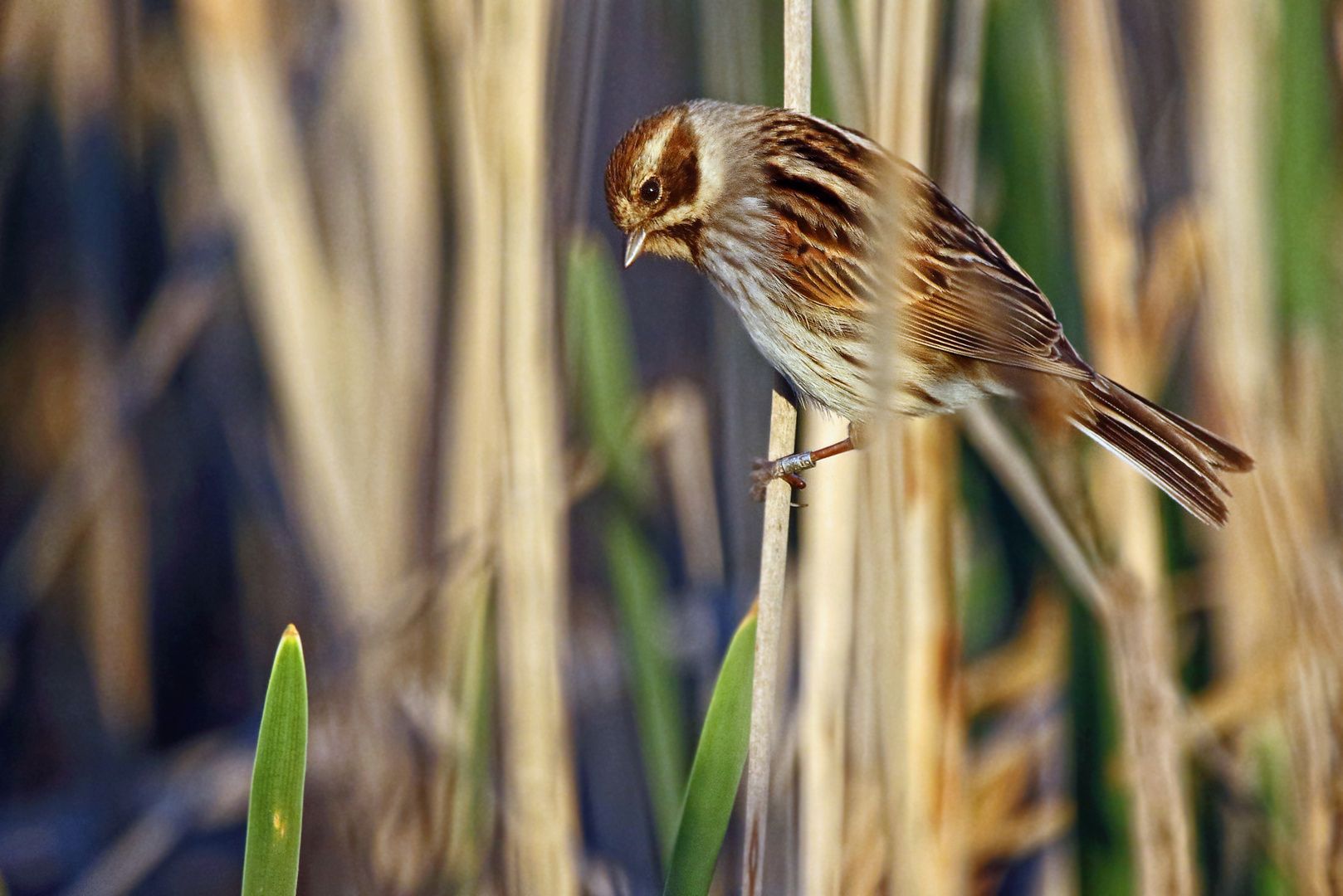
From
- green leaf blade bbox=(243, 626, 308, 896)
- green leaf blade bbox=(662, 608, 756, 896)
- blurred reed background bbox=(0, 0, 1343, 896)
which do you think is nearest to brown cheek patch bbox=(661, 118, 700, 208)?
blurred reed background bbox=(0, 0, 1343, 896)

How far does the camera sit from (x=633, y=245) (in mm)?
1863

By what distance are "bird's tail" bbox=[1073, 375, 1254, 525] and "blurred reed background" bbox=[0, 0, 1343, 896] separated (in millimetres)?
73

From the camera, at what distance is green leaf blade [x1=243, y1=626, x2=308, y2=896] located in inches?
39.6

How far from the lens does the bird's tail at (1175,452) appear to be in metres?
1.62

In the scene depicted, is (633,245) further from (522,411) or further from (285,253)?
(285,253)

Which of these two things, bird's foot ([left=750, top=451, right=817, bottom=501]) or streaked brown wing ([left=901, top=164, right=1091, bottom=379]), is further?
streaked brown wing ([left=901, top=164, right=1091, bottom=379])

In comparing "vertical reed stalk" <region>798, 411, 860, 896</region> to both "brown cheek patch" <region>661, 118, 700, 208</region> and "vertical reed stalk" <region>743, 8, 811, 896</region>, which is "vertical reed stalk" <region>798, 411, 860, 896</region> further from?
"brown cheek patch" <region>661, 118, 700, 208</region>

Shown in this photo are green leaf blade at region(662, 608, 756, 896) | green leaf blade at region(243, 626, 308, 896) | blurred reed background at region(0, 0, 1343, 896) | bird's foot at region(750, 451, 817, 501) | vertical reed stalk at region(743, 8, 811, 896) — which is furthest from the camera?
blurred reed background at region(0, 0, 1343, 896)

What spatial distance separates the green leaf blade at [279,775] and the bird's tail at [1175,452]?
1.12 m

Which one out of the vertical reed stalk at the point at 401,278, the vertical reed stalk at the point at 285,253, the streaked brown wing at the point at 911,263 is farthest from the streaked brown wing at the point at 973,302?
the vertical reed stalk at the point at 285,253

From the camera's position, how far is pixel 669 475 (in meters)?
2.47

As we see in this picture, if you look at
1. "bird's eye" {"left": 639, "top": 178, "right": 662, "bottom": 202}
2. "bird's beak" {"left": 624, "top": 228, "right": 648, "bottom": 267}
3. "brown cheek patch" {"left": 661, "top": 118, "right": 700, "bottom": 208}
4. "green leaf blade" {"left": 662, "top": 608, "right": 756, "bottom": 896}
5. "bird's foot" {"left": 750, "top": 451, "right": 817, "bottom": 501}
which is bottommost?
"green leaf blade" {"left": 662, "top": 608, "right": 756, "bottom": 896}

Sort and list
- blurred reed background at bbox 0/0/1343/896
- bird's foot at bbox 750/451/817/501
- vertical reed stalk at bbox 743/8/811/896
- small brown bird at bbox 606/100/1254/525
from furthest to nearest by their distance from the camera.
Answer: small brown bird at bbox 606/100/1254/525 → blurred reed background at bbox 0/0/1343/896 → bird's foot at bbox 750/451/817/501 → vertical reed stalk at bbox 743/8/811/896

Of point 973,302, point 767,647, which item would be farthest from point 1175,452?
point 767,647
